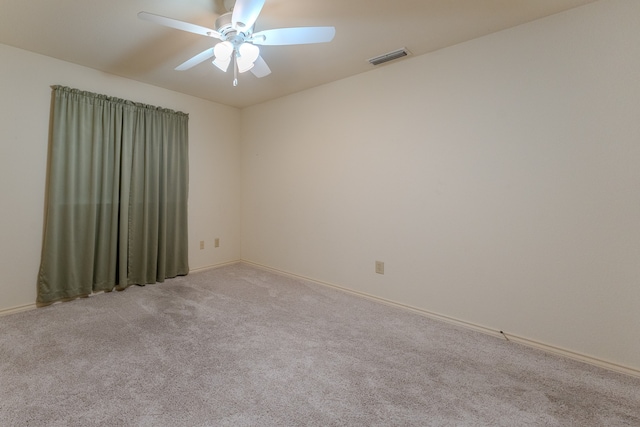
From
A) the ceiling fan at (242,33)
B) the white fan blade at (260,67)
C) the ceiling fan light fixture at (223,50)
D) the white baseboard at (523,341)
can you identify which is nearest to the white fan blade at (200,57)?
the ceiling fan at (242,33)

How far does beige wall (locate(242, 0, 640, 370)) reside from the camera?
1.72 metres

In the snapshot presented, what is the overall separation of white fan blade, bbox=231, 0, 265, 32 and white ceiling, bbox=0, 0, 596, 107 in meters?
0.28

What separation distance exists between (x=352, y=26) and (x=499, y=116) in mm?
1276

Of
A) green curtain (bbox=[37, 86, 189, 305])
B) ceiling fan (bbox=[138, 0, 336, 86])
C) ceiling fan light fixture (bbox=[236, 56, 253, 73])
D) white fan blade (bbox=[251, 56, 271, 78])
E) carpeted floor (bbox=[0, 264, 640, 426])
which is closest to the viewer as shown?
carpeted floor (bbox=[0, 264, 640, 426])

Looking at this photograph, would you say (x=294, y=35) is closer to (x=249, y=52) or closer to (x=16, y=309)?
(x=249, y=52)

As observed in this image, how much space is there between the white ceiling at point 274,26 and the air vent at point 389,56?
5 centimetres

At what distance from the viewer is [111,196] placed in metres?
2.89

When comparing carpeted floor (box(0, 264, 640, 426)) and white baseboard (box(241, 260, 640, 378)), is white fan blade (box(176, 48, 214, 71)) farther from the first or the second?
white baseboard (box(241, 260, 640, 378))

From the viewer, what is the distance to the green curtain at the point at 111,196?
2.56 metres

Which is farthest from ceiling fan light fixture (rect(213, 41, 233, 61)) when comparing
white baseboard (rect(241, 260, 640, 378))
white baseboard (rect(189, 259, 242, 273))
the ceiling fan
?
white baseboard (rect(189, 259, 242, 273))

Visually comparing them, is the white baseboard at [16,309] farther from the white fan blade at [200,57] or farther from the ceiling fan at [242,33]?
the ceiling fan at [242,33]

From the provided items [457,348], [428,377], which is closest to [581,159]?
[457,348]

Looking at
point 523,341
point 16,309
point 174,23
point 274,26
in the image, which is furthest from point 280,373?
point 16,309

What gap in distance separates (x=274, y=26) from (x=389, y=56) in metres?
1.03
